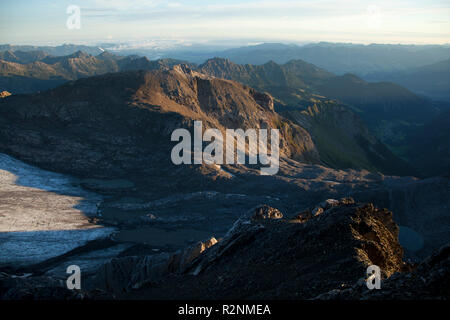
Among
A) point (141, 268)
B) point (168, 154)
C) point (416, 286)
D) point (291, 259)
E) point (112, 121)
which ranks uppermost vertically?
point (112, 121)

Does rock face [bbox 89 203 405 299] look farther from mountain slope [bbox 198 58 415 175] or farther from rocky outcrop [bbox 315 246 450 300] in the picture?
mountain slope [bbox 198 58 415 175]

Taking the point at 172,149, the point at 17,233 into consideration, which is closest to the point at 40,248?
the point at 17,233

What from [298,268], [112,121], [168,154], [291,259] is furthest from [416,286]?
[112,121]

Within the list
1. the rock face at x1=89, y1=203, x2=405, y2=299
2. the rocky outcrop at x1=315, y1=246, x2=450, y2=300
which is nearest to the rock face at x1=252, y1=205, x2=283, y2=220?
the rock face at x1=89, y1=203, x2=405, y2=299

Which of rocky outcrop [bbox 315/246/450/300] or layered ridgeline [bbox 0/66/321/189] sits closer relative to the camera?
rocky outcrop [bbox 315/246/450/300]

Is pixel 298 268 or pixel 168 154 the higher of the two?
pixel 298 268

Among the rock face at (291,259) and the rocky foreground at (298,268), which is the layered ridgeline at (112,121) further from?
the rocky foreground at (298,268)

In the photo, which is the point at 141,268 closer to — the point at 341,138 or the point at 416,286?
the point at 416,286

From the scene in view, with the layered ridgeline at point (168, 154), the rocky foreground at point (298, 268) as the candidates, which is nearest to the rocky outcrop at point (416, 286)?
the rocky foreground at point (298, 268)
